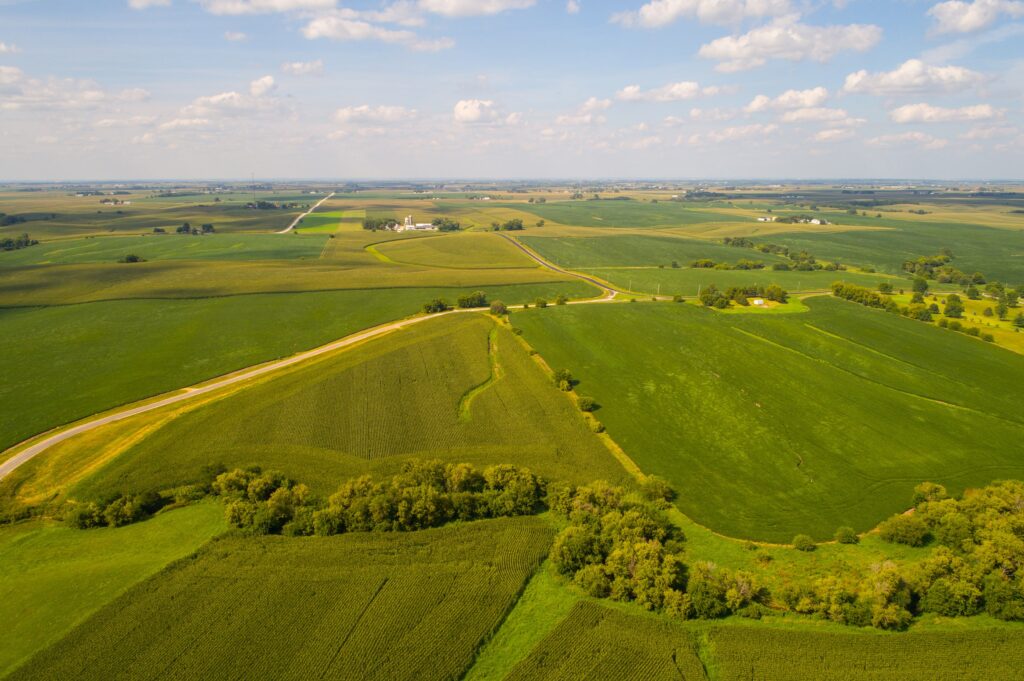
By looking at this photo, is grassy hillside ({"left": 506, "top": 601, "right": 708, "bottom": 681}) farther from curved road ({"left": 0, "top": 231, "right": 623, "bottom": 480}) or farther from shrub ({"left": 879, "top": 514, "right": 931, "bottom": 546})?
curved road ({"left": 0, "top": 231, "right": 623, "bottom": 480})

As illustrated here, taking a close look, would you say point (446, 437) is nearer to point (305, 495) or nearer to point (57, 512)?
point (305, 495)

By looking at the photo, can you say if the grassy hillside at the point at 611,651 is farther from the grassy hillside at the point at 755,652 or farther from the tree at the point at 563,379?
the tree at the point at 563,379

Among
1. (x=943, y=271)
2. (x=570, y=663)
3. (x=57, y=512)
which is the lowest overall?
(x=570, y=663)

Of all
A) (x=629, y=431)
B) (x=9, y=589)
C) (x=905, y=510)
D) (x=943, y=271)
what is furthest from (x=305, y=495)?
(x=943, y=271)

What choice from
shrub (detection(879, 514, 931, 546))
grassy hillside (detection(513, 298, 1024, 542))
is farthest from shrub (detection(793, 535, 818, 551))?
shrub (detection(879, 514, 931, 546))

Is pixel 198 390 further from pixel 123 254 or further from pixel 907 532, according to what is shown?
pixel 123 254
